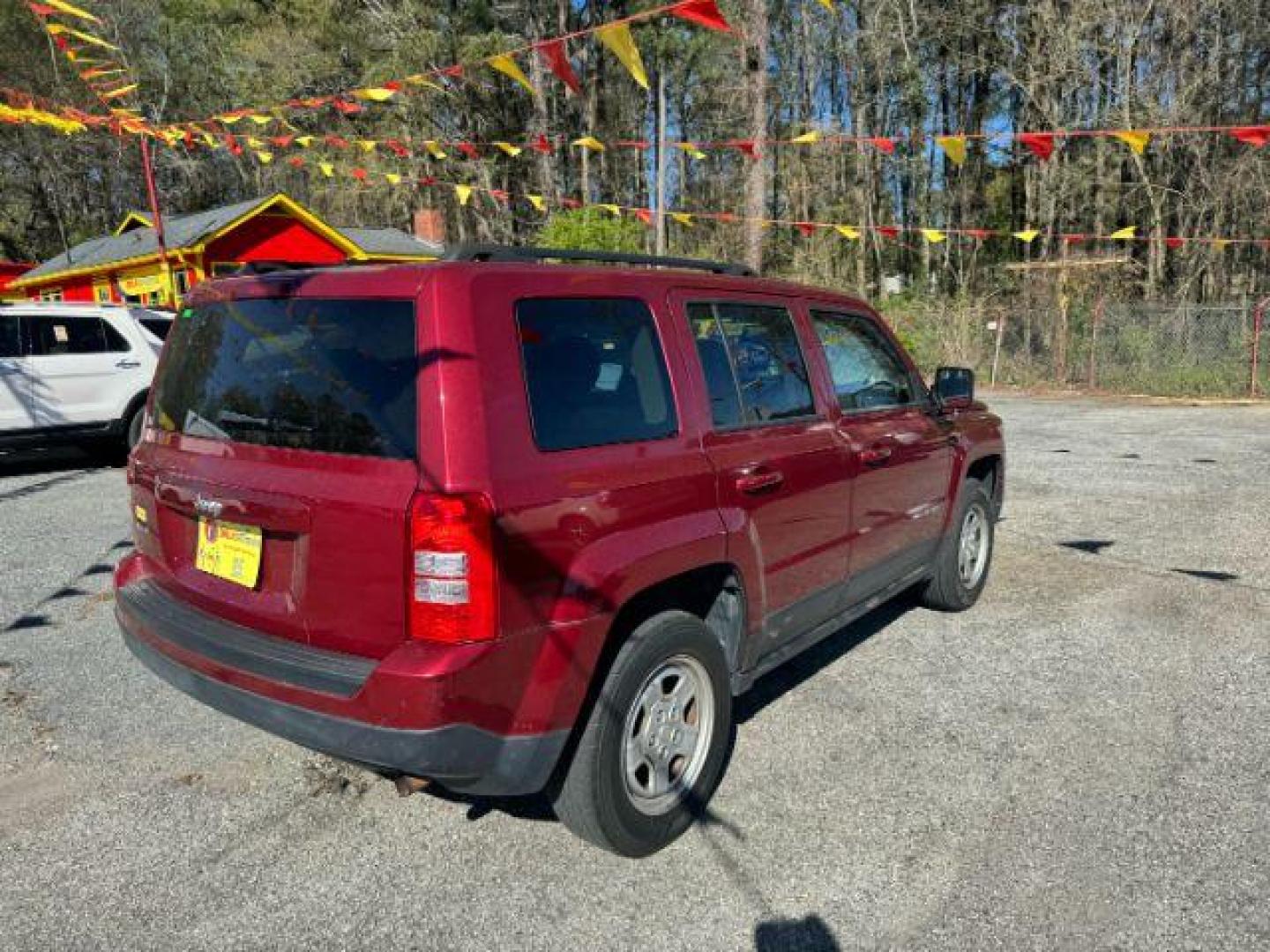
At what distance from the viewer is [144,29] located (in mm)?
35062

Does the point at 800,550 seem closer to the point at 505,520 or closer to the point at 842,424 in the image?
the point at 842,424

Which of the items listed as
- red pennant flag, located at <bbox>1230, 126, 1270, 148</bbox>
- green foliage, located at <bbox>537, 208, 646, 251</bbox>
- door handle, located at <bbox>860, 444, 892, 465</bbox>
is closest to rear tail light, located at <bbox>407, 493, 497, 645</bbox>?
door handle, located at <bbox>860, 444, 892, 465</bbox>

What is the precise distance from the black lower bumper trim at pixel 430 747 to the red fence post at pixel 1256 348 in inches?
682

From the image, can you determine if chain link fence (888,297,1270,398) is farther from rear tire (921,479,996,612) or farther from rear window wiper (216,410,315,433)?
rear window wiper (216,410,315,433)

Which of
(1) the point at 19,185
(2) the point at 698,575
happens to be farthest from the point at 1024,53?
(1) the point at 19,185

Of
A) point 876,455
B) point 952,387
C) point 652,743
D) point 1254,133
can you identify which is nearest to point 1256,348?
point 1254,133

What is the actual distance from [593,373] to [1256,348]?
676 inches

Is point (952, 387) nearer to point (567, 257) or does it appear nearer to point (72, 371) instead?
point (567, 257)

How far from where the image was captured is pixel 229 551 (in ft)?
8.43

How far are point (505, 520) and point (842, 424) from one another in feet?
6.01

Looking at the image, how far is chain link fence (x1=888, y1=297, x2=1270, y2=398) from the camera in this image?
15.9 metres

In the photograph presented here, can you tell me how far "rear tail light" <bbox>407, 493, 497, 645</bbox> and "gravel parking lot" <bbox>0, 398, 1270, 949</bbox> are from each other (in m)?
0.87

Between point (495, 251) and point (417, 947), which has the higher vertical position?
point (495, 251)

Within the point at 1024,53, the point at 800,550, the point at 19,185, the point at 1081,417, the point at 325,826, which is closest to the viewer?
the point at 325,826
